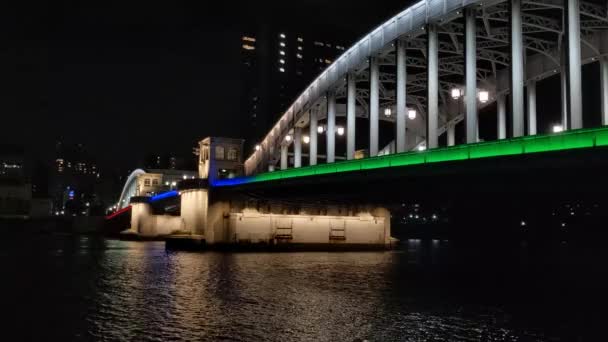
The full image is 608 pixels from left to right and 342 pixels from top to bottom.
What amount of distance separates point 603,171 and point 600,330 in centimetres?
784

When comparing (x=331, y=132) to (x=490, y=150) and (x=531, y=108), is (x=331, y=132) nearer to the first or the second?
(x=531, y=108)

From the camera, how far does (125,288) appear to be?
109 ft

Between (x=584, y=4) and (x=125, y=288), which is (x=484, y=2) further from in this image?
(x=125, y=288)

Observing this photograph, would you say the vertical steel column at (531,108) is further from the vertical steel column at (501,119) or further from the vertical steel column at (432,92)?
the vertical steel column at (432,92)

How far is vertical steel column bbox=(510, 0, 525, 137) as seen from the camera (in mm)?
33250

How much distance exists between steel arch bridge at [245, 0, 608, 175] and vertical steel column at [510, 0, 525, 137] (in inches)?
2.2

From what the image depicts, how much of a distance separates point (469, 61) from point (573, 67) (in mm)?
8778

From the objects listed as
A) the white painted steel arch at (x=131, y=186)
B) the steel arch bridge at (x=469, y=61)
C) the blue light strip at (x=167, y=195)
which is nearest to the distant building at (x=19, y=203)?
the white painted steel arch at (x=131, y=186)

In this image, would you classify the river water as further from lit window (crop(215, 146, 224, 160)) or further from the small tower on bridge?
lit window (crop(215, 146, 224, 160))

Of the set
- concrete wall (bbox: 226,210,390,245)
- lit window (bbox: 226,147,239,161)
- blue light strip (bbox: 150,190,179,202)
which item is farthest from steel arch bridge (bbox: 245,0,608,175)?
blue light strip (bbox: 150,190,179,202)

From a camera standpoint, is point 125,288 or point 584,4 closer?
point 125,288

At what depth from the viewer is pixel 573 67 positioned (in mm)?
30297

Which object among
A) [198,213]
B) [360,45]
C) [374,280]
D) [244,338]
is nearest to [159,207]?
[198,213]

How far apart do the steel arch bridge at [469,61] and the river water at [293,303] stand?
9597mm
